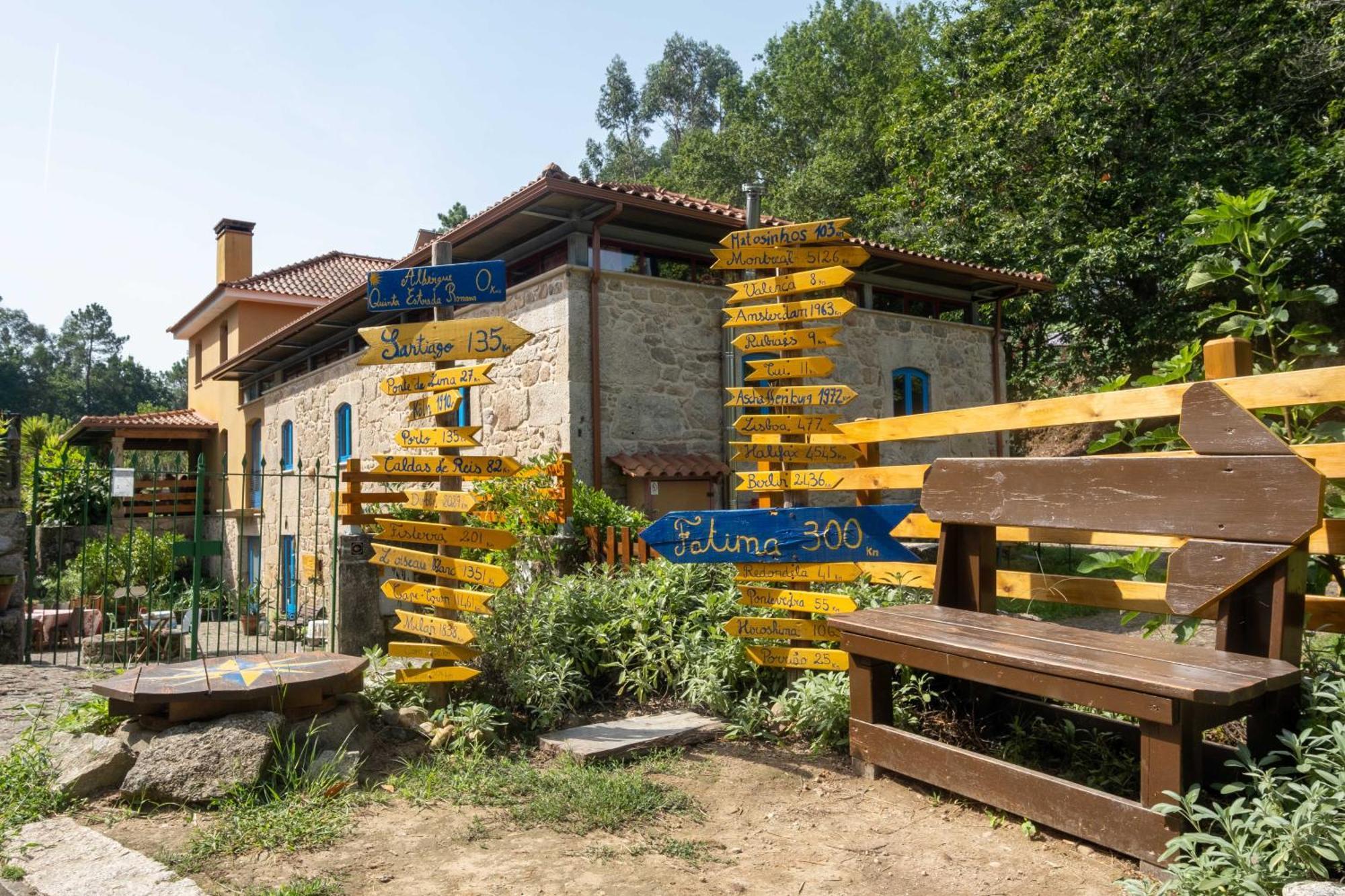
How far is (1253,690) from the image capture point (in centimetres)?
267

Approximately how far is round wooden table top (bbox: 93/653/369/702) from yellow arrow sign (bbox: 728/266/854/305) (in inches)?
108

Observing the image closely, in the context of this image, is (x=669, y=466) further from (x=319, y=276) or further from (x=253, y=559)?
(x=319, y=276)

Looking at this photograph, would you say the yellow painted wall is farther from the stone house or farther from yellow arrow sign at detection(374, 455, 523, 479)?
yellow arrow sign at detection(374, 455, 523, 479)

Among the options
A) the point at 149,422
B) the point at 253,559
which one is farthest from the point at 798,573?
the point at 149,422

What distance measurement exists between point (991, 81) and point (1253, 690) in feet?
60.5

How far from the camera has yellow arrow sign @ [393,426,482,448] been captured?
4.95m

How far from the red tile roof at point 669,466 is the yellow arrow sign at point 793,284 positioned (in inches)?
203

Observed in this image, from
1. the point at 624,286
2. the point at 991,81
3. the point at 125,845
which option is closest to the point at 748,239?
the point at 125,845

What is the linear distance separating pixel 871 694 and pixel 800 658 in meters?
0.74

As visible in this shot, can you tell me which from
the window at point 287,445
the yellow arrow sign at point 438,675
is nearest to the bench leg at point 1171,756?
the yellow arrow sign at point 438,675

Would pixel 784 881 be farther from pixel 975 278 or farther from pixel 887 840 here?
pixel 975 278

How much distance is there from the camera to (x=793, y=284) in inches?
190

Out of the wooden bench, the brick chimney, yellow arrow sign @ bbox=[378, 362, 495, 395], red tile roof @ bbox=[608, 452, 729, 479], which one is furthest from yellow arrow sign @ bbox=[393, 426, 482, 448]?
the brick chimney

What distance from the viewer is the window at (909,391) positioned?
1355 cm
